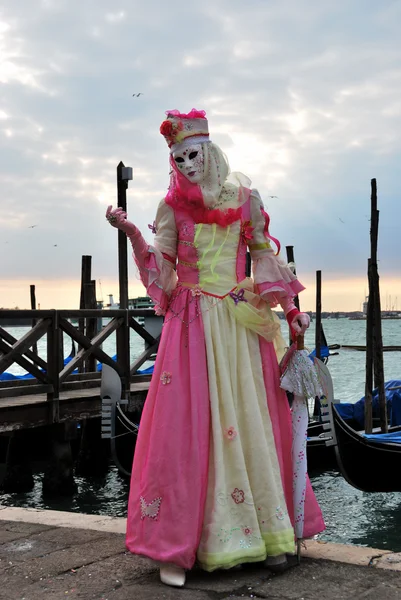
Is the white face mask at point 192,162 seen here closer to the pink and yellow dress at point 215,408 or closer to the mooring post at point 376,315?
the pink and yellow dress at point 215,408

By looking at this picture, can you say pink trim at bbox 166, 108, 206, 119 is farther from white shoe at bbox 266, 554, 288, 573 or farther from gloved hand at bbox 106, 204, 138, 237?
white shoe at bbox 266, 554, 288, 573

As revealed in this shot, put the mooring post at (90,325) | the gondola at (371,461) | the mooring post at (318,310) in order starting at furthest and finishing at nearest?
the mooring post at (318,310) < the mooring post at (90,325) < the gondola at (371,461)

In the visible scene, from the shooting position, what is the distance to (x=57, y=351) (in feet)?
22.3

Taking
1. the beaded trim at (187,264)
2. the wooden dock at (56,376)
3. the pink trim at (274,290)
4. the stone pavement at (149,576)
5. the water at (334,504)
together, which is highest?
the beaded trim at (187,264)

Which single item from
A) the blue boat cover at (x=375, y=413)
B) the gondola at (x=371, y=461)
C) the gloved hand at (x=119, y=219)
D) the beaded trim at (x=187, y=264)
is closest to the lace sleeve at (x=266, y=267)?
the beaded trim at (x=187, y=264)

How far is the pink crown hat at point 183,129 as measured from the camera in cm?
273

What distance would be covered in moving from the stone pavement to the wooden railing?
3.44 metres

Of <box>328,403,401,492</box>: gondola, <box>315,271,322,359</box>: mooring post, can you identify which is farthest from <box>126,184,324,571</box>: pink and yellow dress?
<box>315,271,322,359</box>: mooring post

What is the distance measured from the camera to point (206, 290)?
2.69 meters

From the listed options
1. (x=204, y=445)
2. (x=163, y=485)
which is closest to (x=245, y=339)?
(x=204, y=445)

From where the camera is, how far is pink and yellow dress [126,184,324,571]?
2.45 metres

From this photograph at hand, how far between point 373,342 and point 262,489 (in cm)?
664

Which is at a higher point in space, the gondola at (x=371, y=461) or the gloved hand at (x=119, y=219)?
the gloved hand at (x=119, y=219)

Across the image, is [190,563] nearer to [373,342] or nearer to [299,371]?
[299,371]
